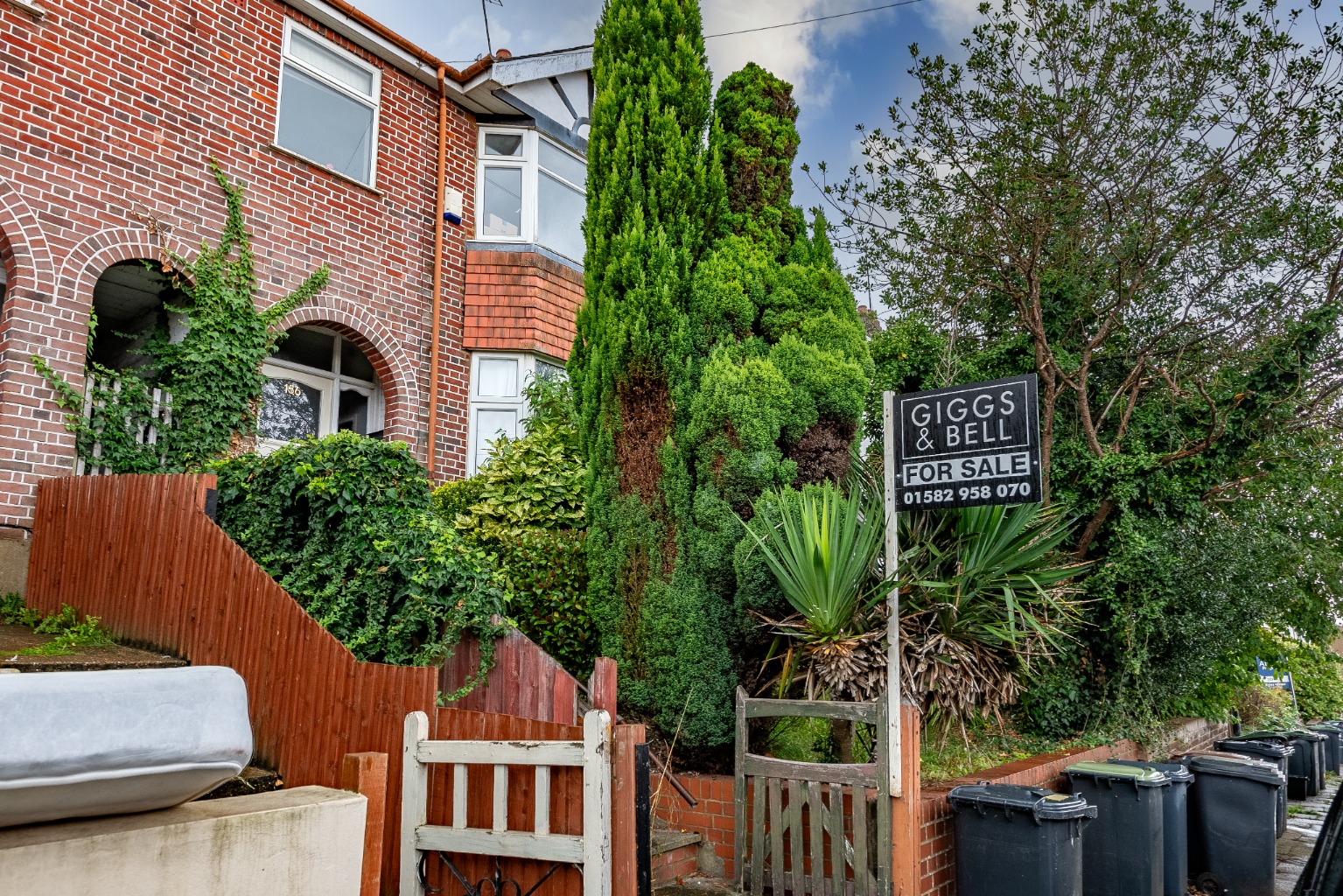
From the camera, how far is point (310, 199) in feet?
32.6

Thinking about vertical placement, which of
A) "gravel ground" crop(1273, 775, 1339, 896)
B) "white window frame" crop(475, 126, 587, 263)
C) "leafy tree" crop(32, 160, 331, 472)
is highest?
"white window frame" crop(475, 126, 587, 263)

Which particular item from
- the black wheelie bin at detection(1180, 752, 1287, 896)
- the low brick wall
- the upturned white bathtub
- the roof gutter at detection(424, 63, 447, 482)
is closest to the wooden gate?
the low brick wall

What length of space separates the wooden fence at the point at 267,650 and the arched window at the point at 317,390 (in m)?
3.83

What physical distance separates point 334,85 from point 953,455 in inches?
Result: 330

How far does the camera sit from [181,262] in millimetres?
8727

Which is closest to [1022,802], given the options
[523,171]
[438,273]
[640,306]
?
[640,306]

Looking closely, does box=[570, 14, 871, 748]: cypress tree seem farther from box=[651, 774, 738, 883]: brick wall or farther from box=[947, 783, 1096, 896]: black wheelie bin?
box=[947, 783, 1096, 896]: black wheelie bin

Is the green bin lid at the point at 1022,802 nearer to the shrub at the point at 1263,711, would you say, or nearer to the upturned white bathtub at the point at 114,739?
the upturned white bathtub at the point at 114,739

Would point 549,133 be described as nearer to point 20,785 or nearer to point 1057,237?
point 1057,237

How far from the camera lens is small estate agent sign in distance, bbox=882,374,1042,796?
16.6 ft

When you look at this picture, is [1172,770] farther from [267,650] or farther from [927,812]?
[267,650]

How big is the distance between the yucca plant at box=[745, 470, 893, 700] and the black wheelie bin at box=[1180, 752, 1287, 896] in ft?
10.9

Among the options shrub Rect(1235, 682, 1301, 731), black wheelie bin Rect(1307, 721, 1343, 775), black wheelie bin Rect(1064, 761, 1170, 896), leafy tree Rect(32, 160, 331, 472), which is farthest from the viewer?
black wheelie bin Rect(1307, 721, 1343, 775)

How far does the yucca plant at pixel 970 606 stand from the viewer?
562 centimetres
